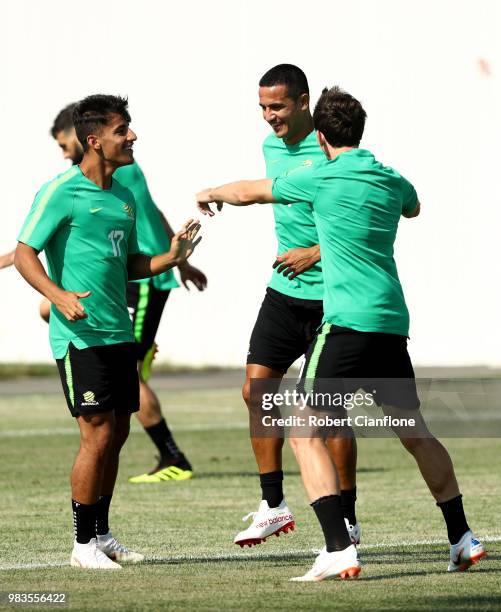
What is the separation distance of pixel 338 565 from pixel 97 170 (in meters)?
2.34

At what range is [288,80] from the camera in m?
8.52

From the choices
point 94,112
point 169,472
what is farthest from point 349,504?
point 169,472

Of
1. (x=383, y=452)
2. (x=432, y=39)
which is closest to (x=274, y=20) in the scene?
(x=432, y=39)

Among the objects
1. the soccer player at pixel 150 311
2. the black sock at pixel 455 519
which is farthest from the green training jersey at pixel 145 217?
the black sock at pixel 455 519

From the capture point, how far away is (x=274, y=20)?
2294 centimetres

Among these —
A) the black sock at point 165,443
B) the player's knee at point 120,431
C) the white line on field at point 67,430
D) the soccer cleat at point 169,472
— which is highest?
the player's knee at point 120,431

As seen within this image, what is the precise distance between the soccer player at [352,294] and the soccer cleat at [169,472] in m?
4.96

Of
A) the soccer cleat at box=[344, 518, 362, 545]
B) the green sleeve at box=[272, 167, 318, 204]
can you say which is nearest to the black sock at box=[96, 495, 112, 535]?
the soccer cleat at box=[344, 518, 362, 545]

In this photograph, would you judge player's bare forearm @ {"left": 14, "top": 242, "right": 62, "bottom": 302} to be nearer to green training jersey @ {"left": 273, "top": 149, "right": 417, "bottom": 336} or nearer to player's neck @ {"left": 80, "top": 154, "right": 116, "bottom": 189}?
player's neck @ {"left": 80, "top": 154, "right": 116, "bottom": 189}

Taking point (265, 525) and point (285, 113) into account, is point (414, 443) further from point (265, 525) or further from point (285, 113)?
point (285, 113)

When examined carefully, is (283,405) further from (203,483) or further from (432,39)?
(432,39)

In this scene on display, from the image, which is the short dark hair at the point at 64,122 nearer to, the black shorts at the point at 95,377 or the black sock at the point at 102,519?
the black shorts at the point at 95,377

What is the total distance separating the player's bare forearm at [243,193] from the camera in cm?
747

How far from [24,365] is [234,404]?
5.72m
